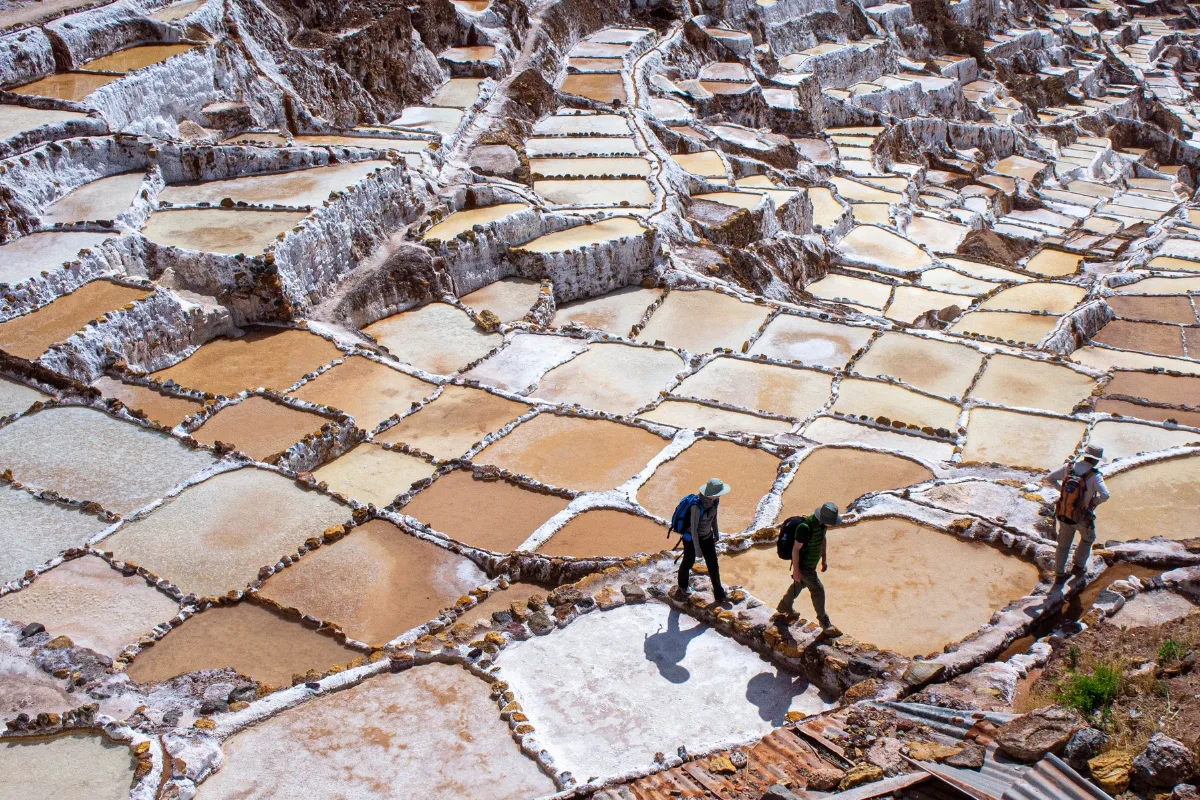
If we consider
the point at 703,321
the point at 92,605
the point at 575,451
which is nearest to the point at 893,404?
the point at 703,321

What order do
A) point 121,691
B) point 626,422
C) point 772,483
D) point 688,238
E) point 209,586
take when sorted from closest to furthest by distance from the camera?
1. point 121,691
2. point 209,586
3. point 772,483
4. point 626,422
5. point 688,238

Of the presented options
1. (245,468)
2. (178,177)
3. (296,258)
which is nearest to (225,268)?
(296,258)

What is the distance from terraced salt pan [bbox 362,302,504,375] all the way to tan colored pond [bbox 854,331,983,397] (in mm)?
7120

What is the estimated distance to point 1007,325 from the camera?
912 inches

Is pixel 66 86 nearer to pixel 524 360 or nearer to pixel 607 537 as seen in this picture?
pixel 524 360

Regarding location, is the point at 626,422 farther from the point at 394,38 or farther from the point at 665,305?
the point at 394,38

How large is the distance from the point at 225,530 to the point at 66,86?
13582 millimetres

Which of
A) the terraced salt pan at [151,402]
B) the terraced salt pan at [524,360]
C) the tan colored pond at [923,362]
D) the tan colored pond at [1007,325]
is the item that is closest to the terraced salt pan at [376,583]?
the terraced salt pan at [151,402]

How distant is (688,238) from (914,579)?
1394 cm

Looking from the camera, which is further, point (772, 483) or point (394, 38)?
point (394, 38)

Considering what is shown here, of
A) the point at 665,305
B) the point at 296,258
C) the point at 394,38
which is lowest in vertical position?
the point at 665,305

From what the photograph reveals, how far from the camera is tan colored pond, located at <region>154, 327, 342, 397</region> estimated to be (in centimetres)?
1677

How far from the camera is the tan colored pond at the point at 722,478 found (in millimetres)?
13117

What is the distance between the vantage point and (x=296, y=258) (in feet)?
61.5
